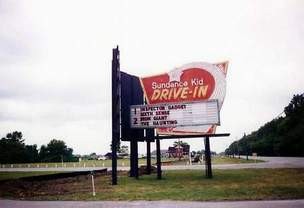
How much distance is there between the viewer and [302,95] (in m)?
123

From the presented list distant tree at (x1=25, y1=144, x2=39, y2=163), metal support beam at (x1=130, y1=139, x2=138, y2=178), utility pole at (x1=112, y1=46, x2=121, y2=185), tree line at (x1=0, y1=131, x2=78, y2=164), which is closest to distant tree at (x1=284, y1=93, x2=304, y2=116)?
tree line at (x1=0, y1=131, x2=78, y2=164)

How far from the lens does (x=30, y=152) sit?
117750 millimetres

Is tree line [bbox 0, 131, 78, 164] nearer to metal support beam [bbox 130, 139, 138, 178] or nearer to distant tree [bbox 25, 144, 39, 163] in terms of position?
distant tree [bbox 25, 144, 39, 163]

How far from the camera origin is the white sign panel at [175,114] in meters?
24.6

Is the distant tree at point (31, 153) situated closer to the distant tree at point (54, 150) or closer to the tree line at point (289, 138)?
the distant tree at point (54, 150)

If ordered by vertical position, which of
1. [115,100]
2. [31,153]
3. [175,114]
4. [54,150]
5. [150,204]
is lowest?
[150,204]

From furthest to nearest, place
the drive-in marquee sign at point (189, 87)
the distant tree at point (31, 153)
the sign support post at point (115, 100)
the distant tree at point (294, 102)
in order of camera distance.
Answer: the distant tree at point (294, 102), the distant tree at point (31, 153), the drive-in marquee sign at point (189, 87), the sign support post at point (115, 100)

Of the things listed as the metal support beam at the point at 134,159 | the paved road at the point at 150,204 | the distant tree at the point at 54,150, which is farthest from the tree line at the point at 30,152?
the paved road at the point at 150,204

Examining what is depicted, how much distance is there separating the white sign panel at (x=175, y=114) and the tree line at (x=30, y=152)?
256 ft

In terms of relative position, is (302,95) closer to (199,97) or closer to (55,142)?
(55,142)

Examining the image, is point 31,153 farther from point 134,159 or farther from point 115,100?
point 115,100

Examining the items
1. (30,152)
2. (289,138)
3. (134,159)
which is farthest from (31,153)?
(134,159)

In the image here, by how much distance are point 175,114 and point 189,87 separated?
6.71 feet

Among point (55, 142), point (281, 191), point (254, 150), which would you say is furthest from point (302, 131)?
point (281, 191)
